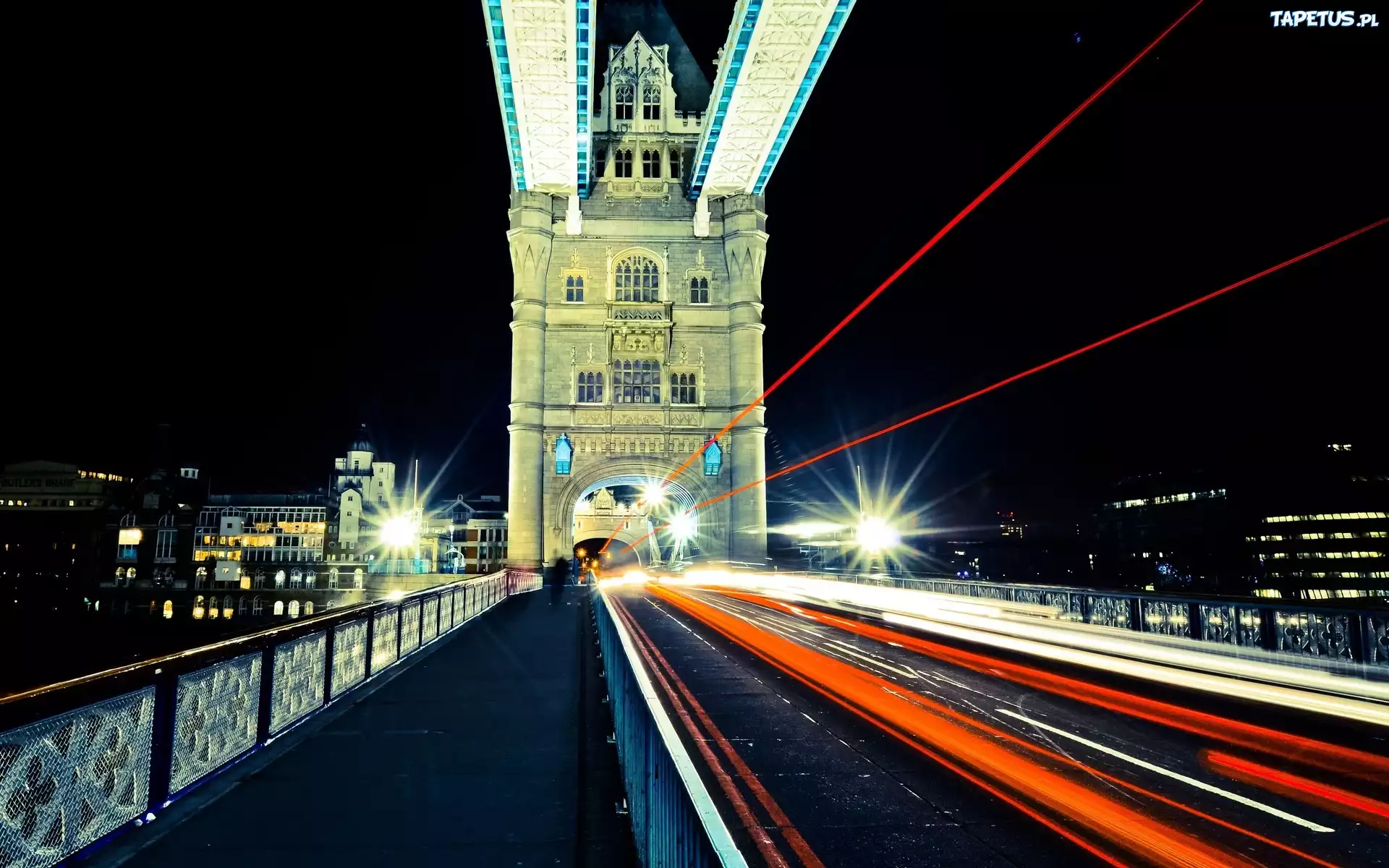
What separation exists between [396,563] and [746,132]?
Result: 1869 inches

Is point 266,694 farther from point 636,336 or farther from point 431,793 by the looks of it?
point 636,336

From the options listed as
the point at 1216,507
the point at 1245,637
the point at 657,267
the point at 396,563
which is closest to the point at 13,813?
the point at 1245,637

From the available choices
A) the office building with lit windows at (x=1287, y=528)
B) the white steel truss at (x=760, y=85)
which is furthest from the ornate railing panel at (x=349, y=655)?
the office building with lit windows at (x=1287, y=528)

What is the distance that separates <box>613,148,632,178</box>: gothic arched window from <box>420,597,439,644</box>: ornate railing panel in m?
39.1

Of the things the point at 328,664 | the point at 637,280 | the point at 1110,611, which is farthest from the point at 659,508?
the point at 328,664

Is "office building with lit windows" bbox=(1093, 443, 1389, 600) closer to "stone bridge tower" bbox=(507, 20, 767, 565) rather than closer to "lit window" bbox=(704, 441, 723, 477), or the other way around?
"lit window" bbox=(704, 441, 723, 477)

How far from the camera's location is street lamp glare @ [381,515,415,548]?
3262 inches

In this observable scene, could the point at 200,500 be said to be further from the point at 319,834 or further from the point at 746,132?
the point at 319,834

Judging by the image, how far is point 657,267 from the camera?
160ft

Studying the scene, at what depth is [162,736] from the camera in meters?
5.68

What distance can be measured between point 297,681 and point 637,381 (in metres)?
39.8

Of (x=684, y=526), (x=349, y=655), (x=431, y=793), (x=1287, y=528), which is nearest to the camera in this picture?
(x=431, y=793)

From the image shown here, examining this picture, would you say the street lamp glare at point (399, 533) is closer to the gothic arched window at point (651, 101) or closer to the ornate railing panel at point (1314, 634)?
the gothic arched window at point (651, 101)

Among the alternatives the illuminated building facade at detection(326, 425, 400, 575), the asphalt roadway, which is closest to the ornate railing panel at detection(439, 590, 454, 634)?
the asphalt roadway
